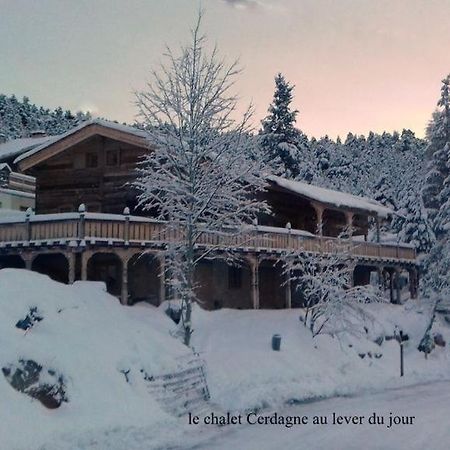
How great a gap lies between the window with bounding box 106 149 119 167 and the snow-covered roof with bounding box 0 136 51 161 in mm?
12369

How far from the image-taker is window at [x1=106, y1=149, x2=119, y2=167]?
98.8ft

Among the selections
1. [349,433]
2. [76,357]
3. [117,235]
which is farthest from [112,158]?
[349,433]

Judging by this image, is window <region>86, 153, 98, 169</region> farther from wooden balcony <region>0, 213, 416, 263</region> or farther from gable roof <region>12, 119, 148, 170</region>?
wooden balcony <region>0, 213, 416, 263</region>

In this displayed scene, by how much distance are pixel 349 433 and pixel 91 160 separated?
21.4 metres

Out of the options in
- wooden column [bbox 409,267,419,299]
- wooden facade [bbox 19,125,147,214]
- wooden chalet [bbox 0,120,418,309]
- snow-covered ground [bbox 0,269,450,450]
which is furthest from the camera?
wooden column [bbox 409,267,419,299]

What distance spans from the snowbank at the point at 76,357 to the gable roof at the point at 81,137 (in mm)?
11060

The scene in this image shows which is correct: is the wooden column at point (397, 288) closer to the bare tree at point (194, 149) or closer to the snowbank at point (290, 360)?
the snowbank at point (290, 360)

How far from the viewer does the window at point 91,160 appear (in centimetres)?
3080

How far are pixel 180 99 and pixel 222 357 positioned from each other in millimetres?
9033

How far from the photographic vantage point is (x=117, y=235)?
2344 cm

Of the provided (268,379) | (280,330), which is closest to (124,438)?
(268,379)

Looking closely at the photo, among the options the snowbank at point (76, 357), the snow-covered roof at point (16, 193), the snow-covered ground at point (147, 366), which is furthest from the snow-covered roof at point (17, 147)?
the snowbank at point (76, 357)

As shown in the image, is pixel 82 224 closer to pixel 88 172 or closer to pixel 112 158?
pixel 112 158

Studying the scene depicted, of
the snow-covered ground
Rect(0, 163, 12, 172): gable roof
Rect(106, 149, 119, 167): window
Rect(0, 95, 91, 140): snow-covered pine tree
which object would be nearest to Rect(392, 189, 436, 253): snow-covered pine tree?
the snow-covered ground
